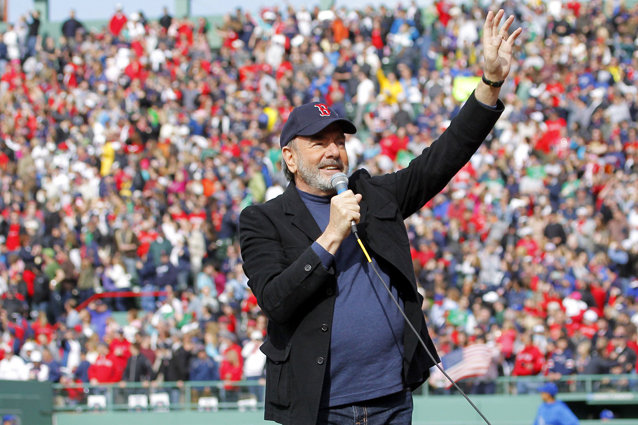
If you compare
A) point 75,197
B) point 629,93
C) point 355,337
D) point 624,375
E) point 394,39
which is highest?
point 394,39

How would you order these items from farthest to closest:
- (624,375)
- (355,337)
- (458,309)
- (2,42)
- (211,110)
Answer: (2,42)
(211,110)
(458,309)
(624,375)
(355,337)

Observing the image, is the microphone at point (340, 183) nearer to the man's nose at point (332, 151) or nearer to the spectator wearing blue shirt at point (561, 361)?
the man's nose at point (332, 151)

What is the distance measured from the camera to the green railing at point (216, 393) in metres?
12.0

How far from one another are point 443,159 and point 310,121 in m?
0.48

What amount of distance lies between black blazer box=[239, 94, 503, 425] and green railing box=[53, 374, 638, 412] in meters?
8.36

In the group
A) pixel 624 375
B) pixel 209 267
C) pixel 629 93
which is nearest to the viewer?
pixel 624 375

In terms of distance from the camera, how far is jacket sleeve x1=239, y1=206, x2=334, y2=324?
11.6 feet

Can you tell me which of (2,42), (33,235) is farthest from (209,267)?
(2,42)

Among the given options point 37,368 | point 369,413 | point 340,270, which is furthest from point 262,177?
point 369,413

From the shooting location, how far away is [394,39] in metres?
21.7

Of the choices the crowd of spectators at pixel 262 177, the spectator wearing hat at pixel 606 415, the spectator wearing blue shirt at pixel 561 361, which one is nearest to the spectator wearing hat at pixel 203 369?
the crowd of spectators at pixel 262 177

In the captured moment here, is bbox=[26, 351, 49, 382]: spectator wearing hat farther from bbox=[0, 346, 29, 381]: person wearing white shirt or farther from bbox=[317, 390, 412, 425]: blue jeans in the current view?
bbox=[317, 390, 412, 425]: blue jeans

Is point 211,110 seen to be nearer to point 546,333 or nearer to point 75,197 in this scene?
point 75,197

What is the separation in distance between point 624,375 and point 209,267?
21.8 ft
